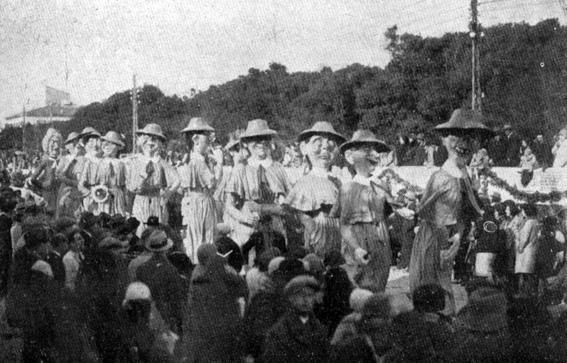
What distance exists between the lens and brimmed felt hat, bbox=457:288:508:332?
5.21 metres

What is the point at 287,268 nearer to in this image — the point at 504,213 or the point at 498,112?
the point at 504,213

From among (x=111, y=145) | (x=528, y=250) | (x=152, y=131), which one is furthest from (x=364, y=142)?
(x=111, y=145)

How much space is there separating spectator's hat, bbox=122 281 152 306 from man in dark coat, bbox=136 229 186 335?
0.15 meters

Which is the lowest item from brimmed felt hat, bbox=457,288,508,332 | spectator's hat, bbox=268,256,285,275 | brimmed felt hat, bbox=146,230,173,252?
brimmed felt hat, bbox=457,288,508,332

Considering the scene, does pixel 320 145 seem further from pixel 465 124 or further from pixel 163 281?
pixel 163 281

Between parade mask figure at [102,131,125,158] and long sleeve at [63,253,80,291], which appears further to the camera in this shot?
parade mask figure at [102,131,125,158]

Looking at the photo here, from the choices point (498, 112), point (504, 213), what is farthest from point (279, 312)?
point (498, 112)

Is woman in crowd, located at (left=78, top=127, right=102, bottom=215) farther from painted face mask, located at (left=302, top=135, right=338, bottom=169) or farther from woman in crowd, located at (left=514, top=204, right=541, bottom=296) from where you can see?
woman in crowd, located at (left=514, top=204, right=541, bottom=296)

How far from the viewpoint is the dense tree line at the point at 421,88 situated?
92.0 ft

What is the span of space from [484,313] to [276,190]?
4.86 m

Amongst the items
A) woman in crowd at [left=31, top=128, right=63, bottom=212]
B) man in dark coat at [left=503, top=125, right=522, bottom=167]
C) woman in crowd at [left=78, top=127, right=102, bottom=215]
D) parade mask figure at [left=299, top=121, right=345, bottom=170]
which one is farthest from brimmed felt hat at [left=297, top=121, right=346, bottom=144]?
man in dark coat at [left=503, top=125, right=522, bottom=167]

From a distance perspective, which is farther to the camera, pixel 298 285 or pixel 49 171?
pixel 49 171

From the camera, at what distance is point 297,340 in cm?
486

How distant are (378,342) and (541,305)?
1828 mm
